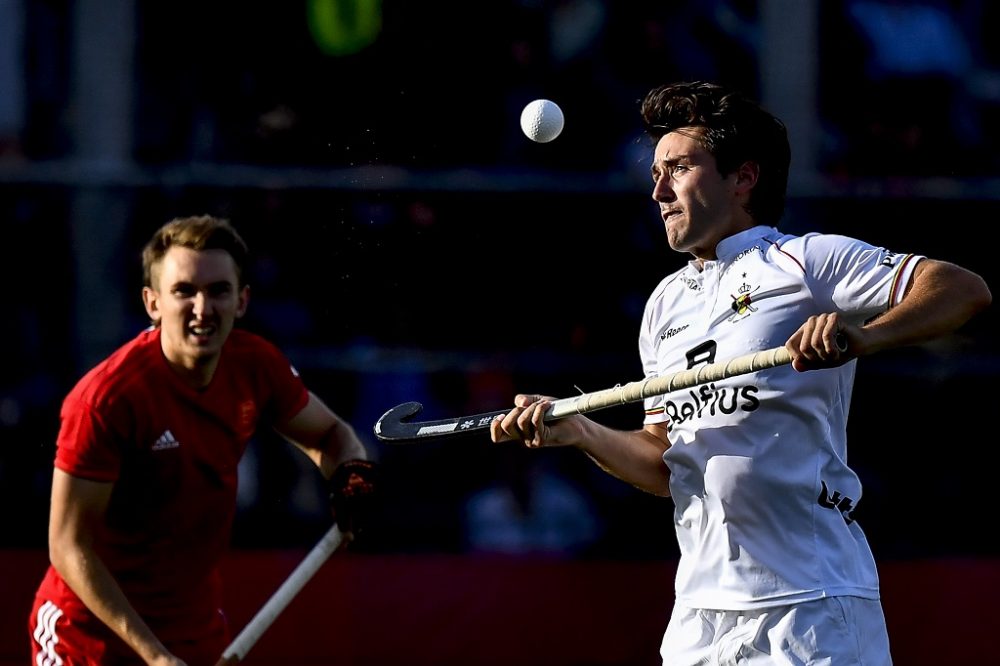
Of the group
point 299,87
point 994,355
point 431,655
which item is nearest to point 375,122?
point 299,87

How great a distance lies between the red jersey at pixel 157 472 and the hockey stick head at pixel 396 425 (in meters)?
0.51

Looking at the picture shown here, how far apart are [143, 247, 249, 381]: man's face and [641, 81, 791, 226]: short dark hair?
1235mm

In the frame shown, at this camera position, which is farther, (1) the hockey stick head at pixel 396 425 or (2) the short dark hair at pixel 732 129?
(1) the hockey stick head at pixel 396 425

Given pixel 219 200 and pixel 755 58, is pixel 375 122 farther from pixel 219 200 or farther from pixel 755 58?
pixel 755 58

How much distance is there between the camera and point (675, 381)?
304 centimetres

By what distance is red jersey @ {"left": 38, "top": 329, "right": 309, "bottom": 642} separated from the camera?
12.2 feet

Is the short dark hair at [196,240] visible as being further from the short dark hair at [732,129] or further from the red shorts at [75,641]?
the short dark hair at [732,129]

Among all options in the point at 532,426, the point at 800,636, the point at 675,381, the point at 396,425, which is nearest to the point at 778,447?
the point at 675,381

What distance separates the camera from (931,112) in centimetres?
633

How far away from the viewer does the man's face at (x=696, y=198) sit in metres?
3.13

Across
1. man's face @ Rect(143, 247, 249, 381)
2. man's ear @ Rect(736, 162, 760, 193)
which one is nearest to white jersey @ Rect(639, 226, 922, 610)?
man's ear @ Rect(736, 162, 760, 193)

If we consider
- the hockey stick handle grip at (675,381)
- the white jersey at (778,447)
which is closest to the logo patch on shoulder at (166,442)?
the hockey stick handle grip at (675,381)

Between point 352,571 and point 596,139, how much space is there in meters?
1.93

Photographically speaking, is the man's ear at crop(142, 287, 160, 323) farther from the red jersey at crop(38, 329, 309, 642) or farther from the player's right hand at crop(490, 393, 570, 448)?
the player's right hand at crop(490, 393, 570, 448)
